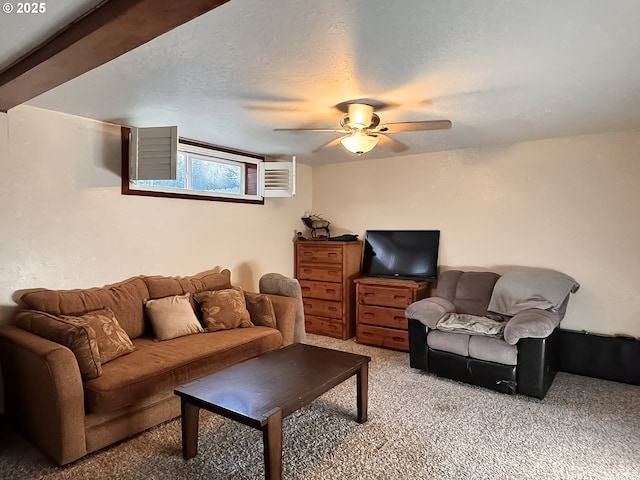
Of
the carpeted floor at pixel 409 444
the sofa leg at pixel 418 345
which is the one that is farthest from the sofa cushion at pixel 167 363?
the sofa leg at pixel 418 345

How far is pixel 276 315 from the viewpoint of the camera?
12.5ft

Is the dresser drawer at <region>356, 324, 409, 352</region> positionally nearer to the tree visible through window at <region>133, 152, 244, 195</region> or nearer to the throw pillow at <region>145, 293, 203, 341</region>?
the throw pillow at <region>145, 293, 203, 341</region>

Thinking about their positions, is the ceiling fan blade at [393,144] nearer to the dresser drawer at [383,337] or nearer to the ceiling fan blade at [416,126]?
the ceiling fan blade at [416,126]

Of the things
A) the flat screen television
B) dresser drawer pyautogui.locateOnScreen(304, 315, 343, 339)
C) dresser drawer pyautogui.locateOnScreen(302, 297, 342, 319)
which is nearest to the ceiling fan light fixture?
the flat screen television

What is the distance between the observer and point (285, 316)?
3.80m

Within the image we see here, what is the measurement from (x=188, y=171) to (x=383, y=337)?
275cm

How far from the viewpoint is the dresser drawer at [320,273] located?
4898 mm

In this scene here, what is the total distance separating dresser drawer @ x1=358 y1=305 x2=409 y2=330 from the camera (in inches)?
173

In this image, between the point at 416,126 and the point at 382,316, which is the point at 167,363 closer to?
the point at 416,126

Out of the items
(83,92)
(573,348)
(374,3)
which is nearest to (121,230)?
(83,92)

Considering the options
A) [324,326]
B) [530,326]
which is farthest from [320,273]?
[530,326]

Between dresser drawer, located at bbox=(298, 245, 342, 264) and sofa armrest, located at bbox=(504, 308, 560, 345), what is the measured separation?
213 centimetres

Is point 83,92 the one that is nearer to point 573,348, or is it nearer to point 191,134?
point 191,134

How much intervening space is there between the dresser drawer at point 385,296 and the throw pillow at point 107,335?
8.31 feet
